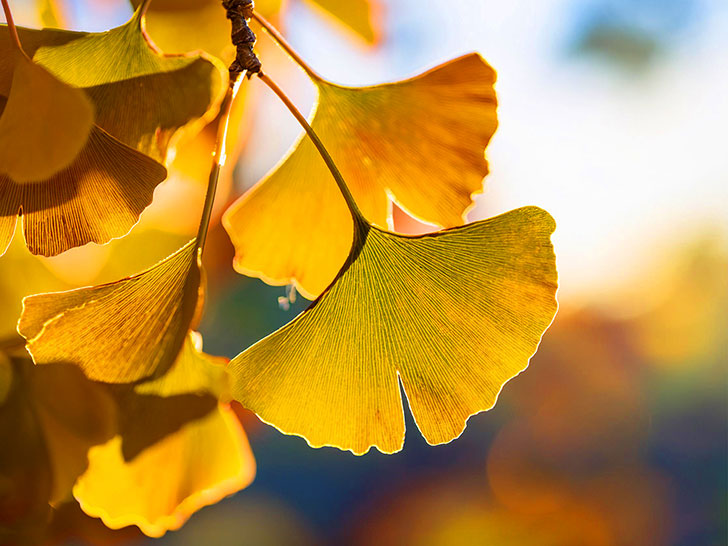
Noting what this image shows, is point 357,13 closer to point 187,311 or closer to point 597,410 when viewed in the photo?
point 187,311

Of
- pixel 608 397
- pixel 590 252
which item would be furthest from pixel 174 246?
pixel 608 397

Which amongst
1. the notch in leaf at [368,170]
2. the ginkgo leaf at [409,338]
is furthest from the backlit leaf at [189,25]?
the ginkgo leaf at [409,338]

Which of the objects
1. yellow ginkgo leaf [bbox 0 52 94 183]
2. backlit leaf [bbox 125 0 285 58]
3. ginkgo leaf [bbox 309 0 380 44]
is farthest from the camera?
ginkgo leaf [bbox 309 0 380 44]

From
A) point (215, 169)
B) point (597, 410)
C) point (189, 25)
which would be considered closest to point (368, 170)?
point (215, 169)

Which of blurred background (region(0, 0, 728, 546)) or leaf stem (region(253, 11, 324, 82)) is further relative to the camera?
blurred background (region(0, 0, 728, 546))

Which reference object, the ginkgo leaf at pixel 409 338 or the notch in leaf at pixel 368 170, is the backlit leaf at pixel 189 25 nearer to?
the notch in leaf at pixel 368 170

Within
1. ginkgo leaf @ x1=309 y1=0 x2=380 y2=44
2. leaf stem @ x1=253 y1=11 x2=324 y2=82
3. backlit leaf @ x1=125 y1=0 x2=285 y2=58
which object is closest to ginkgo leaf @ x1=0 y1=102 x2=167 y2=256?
leaf stem @ x1=253 y1=11 x2=324 y2=82

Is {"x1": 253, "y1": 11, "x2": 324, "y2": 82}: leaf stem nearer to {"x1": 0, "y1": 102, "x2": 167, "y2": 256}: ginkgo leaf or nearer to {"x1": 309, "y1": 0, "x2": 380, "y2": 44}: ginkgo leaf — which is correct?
{"x1": 0, "y1": 102, "x2": 167, "y2": 256}: ginkgo leaf

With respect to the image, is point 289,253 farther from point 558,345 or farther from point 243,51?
point 558,345
